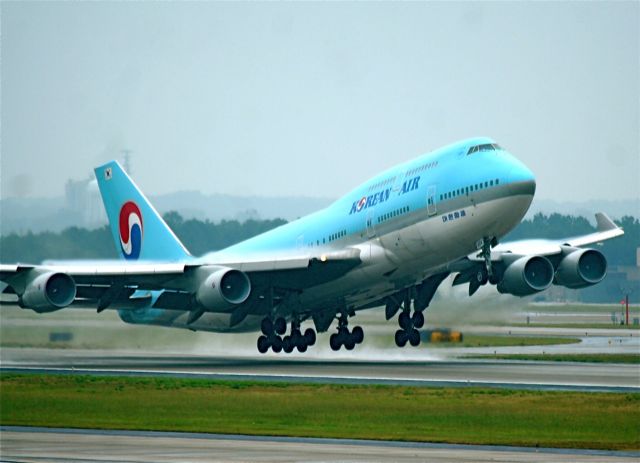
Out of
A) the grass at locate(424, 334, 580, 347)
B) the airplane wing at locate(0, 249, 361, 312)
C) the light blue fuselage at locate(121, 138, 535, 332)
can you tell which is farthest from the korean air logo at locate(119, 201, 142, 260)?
the grass at locate(424, 334, 580, 347)

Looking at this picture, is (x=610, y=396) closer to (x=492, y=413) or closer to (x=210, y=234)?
(x=492, y=413)

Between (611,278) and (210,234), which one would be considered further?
(611,278)

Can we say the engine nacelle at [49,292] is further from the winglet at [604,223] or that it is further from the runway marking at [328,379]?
the winglet at [604,223]

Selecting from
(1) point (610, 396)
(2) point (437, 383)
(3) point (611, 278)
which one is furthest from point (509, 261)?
(3) point (611, 278)

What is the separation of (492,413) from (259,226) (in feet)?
139

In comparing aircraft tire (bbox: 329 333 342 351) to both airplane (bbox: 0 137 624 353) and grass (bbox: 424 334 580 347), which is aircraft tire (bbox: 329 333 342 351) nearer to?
airplane (bbox: 0 137 624 353)

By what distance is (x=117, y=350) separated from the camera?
194ft

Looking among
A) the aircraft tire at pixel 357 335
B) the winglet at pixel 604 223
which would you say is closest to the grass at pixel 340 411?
the aircraft tire at pixel 357 335

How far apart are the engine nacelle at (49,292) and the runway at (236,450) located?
61.9 feet

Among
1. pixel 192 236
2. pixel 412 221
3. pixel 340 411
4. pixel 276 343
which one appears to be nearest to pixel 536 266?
pixel 412 221

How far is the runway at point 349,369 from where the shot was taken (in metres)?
39.2

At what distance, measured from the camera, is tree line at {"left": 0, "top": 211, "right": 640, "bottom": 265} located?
5500 cm

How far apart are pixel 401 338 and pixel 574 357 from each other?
26.5 ft

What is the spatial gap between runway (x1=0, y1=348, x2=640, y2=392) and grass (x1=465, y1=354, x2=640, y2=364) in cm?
197
